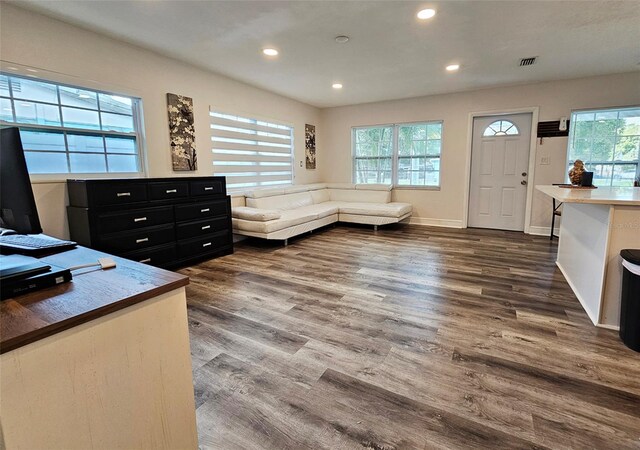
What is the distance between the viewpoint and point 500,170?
561cm

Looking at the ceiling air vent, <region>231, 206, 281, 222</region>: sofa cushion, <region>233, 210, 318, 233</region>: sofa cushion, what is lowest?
<region>233, 210, 318, 233</region>: sofa cushion

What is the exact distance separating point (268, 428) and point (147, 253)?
2553 millimetres

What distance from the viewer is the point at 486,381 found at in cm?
172

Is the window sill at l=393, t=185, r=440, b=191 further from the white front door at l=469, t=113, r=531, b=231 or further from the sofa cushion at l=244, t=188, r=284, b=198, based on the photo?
the sofa cushion at l=244, t=188, r=284, b=198

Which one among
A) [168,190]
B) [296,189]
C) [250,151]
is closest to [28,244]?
[168,190]

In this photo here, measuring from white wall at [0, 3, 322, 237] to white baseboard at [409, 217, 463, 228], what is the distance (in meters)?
3.71

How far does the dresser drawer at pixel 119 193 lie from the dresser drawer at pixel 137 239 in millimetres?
314

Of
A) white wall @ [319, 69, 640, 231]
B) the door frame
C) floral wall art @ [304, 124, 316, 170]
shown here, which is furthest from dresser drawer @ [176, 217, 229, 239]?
A: the door frame

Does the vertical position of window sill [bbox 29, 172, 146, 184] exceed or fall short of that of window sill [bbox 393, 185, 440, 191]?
it exceeds it

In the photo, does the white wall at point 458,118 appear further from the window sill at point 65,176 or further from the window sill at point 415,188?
the window sill at point 65,176

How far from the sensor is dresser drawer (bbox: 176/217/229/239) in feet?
12.1

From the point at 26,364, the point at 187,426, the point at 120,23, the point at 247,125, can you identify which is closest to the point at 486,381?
the point at 187,426

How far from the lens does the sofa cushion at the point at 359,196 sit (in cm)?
637

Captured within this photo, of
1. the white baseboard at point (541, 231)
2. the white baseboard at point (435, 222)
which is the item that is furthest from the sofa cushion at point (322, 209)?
the white baseboard at point (541, 231)
